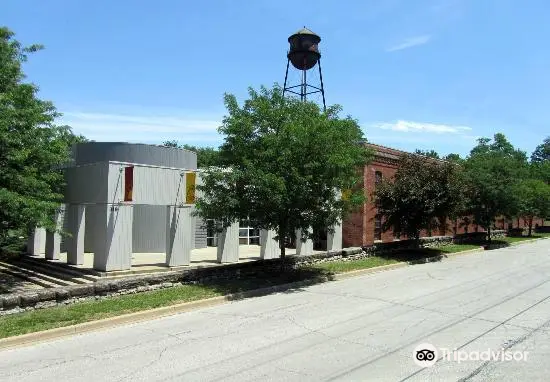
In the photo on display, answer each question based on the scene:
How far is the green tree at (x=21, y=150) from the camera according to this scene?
525 inches

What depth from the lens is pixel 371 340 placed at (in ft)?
30.3

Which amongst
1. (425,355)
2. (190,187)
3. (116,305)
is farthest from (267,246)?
(425,355)

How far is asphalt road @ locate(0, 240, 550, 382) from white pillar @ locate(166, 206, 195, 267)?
217 inches

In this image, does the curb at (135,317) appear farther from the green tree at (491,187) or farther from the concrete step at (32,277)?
the green tree at (491,187)

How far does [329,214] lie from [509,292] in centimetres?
598

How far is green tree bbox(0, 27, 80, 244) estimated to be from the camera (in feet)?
43.7

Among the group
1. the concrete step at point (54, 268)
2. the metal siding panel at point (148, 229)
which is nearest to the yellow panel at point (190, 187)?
the concrete step at point (54, 268)

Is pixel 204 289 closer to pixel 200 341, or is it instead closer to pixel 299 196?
pixel 299 196

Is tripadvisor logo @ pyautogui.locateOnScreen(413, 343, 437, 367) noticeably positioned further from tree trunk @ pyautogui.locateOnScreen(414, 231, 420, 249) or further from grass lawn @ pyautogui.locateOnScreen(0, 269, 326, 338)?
tree trunk @ pyautogui.locateOnScreen(414, 231, 420, 249)

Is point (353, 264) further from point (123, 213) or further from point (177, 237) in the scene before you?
point (123, 213)

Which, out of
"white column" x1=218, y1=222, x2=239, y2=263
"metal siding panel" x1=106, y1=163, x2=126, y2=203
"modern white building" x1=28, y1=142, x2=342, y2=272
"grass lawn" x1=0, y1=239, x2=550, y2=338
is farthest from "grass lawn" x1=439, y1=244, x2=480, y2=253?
"metal siding panel" x1=106, y1=163, x2=126, y2=203

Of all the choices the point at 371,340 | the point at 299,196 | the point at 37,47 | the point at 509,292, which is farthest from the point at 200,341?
the point at 37,47

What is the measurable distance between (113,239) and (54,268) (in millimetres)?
3913

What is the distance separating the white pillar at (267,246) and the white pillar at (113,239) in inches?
267
